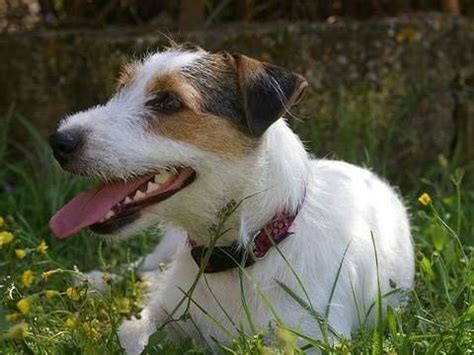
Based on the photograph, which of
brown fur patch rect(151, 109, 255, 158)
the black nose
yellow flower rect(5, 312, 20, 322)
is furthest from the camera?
brown fur patch rect(151, 109, 255, 158)

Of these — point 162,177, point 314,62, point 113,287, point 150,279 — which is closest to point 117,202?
point 162,177

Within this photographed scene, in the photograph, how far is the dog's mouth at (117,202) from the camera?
3551 mm

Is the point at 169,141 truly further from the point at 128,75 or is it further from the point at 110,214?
the point at 128,75

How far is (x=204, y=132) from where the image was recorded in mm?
3625

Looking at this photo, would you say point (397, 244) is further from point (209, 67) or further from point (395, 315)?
point (209, 67)

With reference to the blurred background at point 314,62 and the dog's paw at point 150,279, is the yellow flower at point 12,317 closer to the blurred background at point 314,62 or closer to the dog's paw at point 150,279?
the dog's paw at point 150,279

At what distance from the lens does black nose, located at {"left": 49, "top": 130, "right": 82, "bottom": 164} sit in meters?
3.50

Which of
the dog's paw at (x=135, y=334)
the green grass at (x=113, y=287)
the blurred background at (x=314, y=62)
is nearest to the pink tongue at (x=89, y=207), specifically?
the green grass at (x=113, y=287)

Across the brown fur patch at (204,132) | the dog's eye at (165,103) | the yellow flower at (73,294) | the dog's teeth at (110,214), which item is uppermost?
the dog's eye at (165,103)

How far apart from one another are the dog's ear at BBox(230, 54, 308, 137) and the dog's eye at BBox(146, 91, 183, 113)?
246 mm

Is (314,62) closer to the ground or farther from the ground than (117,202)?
closer to the ground

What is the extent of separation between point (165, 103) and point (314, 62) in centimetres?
265

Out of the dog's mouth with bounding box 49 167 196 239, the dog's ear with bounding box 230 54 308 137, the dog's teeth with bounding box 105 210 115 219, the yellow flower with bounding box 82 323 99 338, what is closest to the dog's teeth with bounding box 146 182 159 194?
the dog's mouth with bounding box 49 167 196 239

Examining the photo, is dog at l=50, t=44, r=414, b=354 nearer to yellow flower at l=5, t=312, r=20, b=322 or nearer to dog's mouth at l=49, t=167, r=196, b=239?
dog's mouth at l=49, t=167, r=196, b=239
